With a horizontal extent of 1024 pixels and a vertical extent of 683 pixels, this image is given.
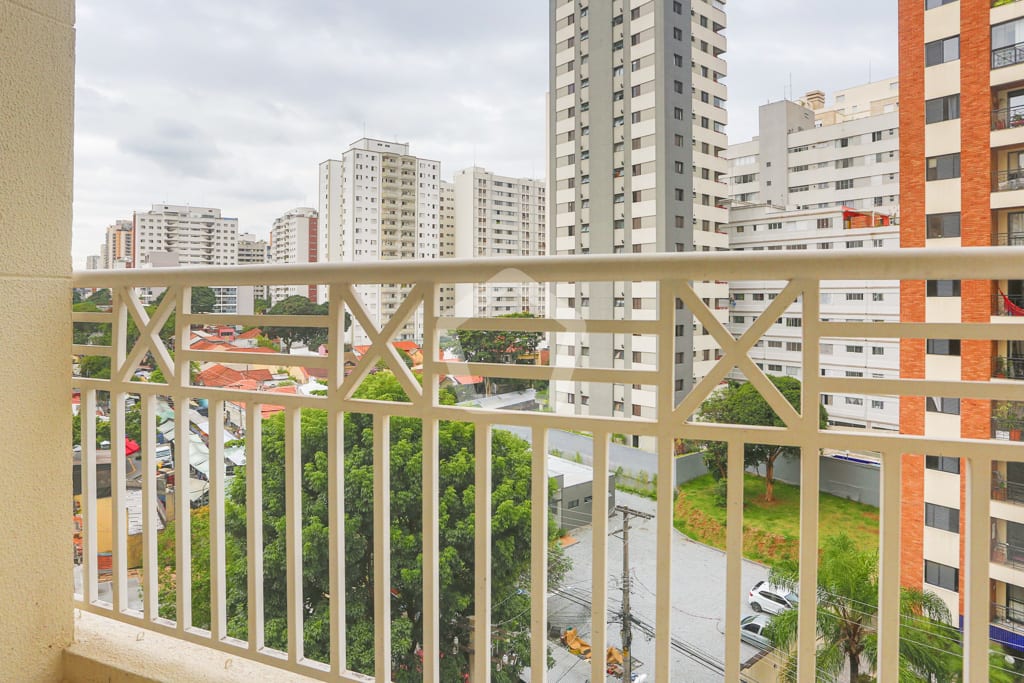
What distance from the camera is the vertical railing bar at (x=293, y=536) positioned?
4.45 ft

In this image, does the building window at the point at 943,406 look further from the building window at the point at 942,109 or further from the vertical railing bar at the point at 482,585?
the vertical railing bar at the point at 482,585

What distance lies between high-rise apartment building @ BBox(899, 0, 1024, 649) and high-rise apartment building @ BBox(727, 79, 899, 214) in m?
0.04

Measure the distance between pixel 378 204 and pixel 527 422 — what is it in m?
1.25

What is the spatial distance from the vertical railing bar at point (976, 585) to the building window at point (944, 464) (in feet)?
1.09

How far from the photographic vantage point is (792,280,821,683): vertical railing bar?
0.94 metres

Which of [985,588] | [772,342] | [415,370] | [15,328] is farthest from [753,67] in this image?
[15,328]

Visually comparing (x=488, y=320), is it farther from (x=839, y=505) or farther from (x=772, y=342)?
(x=839, y=505)

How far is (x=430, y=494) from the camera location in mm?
1248

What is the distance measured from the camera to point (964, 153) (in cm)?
132

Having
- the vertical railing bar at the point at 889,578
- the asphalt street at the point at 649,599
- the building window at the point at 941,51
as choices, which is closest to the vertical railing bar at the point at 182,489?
the asphalt street at the point at 649,599

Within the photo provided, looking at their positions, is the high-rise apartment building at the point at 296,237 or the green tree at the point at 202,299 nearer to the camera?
the green tree at the point at 202,299

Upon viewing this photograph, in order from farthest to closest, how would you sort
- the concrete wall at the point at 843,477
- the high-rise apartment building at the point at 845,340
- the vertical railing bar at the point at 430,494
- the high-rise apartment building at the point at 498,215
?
the high-rise apartment building at the point at 498,215, the vertical railing bar at the point at 430,494, the concrete wall at the point at 843,477, the high-rise apartment building at the point at 845,340

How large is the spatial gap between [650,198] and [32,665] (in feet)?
6.20

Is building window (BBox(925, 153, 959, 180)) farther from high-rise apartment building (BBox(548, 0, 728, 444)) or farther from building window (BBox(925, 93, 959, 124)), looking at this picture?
high-rise apartment building (BBox(548, 0, 728, 444))
